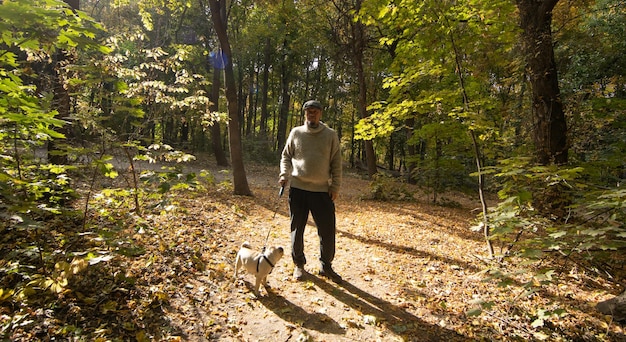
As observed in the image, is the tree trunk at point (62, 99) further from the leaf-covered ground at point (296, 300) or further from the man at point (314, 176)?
the man at point (314, 176)

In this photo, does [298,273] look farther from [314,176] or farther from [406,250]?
[406,250]

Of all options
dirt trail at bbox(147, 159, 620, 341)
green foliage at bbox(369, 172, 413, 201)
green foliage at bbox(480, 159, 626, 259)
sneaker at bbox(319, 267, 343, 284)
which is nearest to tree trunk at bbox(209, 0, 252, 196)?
dirt trail at bbox(147, 159, 620, 341)

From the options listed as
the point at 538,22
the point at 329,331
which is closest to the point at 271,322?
the point at 329,331

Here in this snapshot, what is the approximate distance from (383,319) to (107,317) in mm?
2566

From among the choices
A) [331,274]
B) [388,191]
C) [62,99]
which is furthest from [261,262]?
[388,191]

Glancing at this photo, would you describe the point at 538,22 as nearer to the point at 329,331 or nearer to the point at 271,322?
the point at 329,331

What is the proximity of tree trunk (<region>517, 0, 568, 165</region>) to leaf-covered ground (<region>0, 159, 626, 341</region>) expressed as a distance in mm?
1911

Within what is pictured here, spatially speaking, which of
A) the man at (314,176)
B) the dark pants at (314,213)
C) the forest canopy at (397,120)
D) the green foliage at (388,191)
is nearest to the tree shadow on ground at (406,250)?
the forest canopy at (397,120)

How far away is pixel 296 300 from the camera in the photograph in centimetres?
328

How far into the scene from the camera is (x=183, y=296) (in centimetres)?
309

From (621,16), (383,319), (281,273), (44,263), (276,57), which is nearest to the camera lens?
(44,263)

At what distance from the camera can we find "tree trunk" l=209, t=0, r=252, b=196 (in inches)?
320

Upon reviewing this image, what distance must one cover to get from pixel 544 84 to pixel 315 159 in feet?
14.0

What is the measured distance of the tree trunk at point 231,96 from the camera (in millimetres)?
8125
